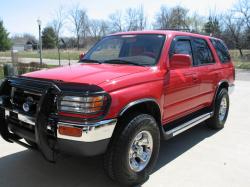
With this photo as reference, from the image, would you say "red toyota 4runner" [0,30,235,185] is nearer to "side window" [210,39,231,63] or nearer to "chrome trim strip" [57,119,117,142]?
"chrome trim strip" [57,119,117,142]

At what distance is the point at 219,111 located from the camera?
18.7ft

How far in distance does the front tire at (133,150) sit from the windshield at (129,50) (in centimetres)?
97

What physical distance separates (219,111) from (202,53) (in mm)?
1274

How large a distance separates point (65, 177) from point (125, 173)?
0.92 m

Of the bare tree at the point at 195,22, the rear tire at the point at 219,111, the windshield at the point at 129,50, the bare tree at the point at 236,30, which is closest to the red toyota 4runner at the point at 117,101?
the windshield at the point at 129,50

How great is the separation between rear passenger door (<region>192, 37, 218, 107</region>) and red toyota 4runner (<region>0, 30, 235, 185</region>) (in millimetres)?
22

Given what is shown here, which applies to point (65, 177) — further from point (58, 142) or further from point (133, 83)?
point (133, 83)

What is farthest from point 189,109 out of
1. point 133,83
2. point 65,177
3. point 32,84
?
point 32,84

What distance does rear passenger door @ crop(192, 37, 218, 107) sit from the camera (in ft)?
16.1

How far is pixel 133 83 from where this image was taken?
11.1 ft

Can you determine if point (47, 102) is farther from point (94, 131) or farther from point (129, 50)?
point (129, 50)

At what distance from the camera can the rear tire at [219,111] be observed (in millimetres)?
5590

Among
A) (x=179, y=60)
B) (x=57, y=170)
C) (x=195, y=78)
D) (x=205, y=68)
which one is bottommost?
(x=57, y=170)

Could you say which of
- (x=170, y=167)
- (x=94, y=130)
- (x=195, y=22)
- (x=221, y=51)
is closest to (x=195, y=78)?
(x=170, y=167)
